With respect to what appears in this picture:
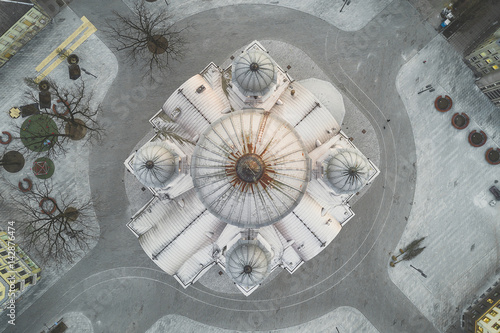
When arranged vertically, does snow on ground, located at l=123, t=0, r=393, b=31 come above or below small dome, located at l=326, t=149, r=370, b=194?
above

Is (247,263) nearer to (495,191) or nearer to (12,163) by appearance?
(12,163)

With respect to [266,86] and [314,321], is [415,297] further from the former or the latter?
[266,86]

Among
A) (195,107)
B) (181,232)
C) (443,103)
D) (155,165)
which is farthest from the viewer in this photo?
(443,103)

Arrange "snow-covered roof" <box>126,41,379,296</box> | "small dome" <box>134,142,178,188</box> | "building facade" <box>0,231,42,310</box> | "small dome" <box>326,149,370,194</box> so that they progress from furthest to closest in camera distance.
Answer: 1. "building facade" <box>0,231,42,310</box>
2. "small dome" <box>134,142,178,188</box>
3. "small dome" <box>326,149,370,194</box>
4. "snow-covered roof" <box>126,41,379,296</box>

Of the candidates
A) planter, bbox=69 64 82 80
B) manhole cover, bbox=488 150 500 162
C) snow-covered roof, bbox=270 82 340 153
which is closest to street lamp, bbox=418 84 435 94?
manhole cover, bbox=488 150 500 162

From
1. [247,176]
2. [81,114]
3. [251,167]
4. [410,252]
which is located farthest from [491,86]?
[81,114]

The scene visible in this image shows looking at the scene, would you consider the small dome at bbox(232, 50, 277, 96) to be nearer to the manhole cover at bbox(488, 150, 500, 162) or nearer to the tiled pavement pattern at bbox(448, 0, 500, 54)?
the tiled pavement pattern at bbox(448, 0, 500, 54)

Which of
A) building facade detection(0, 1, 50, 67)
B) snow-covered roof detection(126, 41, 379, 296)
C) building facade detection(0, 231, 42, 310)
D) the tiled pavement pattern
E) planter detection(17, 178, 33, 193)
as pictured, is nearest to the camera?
snow-covered roof detection(126, 41, 379, 296)

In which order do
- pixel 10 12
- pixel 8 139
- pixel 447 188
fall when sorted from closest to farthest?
pixel 10 12
pixel 8 139
pixel 447 188
